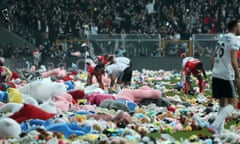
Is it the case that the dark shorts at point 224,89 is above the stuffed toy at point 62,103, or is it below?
above

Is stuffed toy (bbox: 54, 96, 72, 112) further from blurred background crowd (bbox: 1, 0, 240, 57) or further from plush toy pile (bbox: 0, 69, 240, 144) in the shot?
blurred background crowd (bbox: 1, 0, 240, 57)

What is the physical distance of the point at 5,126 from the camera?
35.2 ft

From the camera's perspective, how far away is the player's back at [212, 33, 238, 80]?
11336mm

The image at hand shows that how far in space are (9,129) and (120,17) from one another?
104ft

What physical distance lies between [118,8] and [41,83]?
28667 millimetres

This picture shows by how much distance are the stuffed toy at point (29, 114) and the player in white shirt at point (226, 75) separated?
297 centimetres

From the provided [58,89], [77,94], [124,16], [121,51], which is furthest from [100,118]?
[124,16]

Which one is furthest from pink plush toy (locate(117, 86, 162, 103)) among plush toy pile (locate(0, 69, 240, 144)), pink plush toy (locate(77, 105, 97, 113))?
pink plush toy (locate(77, 105, 97, 113))

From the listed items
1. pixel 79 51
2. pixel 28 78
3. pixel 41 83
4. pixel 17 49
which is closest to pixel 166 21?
pixel 79 51

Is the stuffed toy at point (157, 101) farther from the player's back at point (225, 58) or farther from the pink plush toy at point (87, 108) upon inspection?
the player's back at point (225, 58)

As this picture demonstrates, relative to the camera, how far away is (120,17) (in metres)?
42.1

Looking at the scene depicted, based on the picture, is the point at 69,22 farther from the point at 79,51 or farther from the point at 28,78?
the point at 28,78

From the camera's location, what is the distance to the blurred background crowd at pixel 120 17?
39.6 meters

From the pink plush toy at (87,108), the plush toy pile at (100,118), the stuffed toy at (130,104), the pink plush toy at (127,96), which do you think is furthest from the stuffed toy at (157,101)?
the pink plush toy at (87,108)
